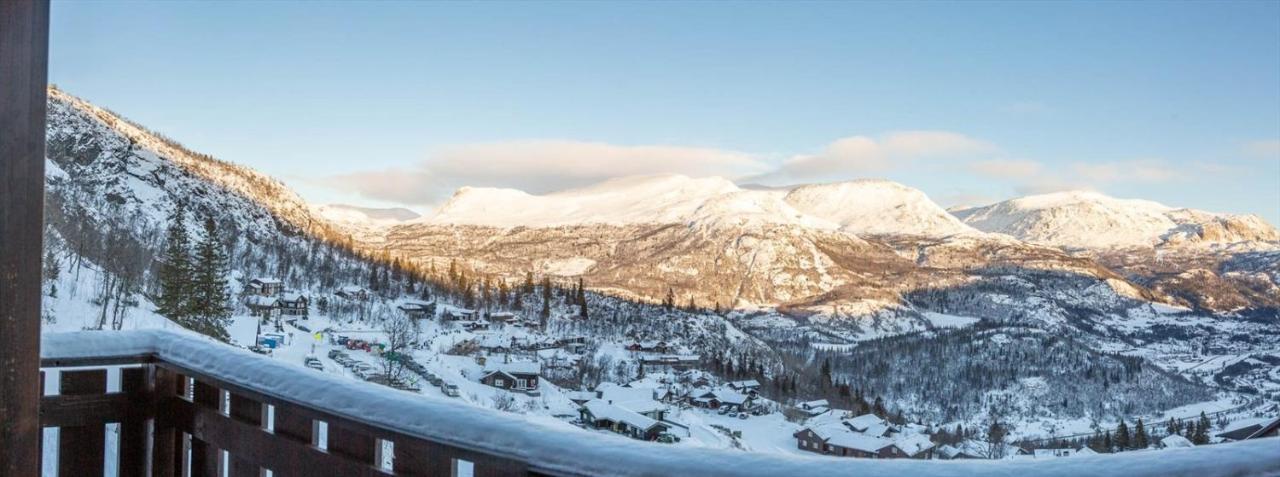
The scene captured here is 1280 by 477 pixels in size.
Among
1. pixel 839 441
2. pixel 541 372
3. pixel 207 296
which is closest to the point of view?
pixel 207 296

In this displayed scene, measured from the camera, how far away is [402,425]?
139 cm

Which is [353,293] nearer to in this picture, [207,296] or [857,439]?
[207,296]

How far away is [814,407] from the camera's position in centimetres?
6544

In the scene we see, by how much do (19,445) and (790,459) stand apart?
1208 millimetres

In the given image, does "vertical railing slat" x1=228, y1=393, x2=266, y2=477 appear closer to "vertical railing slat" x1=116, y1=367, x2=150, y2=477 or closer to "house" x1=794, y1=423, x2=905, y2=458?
"vertical railing slat" x1=116, y1=367, x2=150, y2=477

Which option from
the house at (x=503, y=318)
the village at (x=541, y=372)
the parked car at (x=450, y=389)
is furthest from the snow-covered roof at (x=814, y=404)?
the parked car at (x=450, y=389)

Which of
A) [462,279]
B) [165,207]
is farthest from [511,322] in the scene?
[165,207]

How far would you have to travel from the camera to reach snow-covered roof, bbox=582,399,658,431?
37.1 meters

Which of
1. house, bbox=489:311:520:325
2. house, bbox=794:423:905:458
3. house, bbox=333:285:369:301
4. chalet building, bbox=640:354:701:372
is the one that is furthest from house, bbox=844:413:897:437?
house, bbox=333:285:369:301

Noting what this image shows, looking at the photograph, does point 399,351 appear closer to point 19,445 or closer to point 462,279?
point 462,279

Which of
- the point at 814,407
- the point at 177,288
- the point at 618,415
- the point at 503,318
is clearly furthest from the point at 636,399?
the point at 503,318

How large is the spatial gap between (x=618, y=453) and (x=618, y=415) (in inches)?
1516

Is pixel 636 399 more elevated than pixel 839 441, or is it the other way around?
pixel 636 399

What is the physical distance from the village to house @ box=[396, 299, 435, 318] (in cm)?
15
